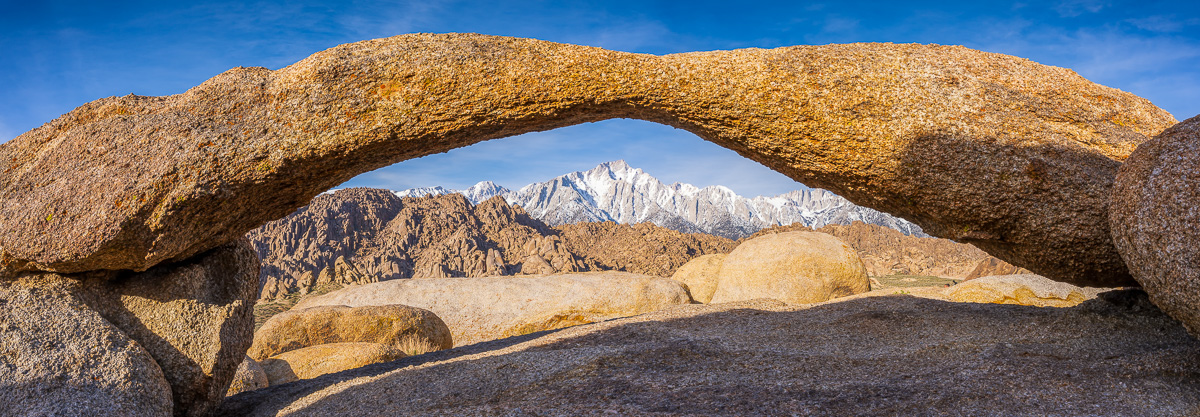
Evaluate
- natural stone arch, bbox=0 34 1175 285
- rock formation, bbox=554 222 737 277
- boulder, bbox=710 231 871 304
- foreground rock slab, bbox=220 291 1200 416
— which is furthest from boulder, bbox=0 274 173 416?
rock formation, bbox=554 222 737 277

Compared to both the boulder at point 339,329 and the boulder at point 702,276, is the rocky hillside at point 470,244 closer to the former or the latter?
the boulder at point 702,276

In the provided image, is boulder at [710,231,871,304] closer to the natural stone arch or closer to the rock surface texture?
the natural stone arch

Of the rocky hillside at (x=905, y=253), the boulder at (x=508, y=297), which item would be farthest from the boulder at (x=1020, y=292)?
the rocky hillside at (x=905, y=253)

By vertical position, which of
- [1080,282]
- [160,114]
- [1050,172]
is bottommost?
[1080,282]

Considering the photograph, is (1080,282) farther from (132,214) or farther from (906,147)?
(132,214)

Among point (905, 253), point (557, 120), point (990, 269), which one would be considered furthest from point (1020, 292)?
point (905, 253)

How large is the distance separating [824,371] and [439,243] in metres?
64.2

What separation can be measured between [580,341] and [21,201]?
289 inches

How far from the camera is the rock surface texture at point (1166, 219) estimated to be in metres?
5.00

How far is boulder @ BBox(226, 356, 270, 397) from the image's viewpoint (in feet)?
31.6

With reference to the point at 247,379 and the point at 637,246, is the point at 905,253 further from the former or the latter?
the point at 247,379

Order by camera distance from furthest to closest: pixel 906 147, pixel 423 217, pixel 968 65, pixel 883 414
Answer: pixel 423 217 → pixel 968 65 → pixel 906 147 → pixel 883 414

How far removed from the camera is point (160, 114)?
695 centimetres

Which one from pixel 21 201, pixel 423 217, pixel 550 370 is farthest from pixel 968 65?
pixel 423 217
